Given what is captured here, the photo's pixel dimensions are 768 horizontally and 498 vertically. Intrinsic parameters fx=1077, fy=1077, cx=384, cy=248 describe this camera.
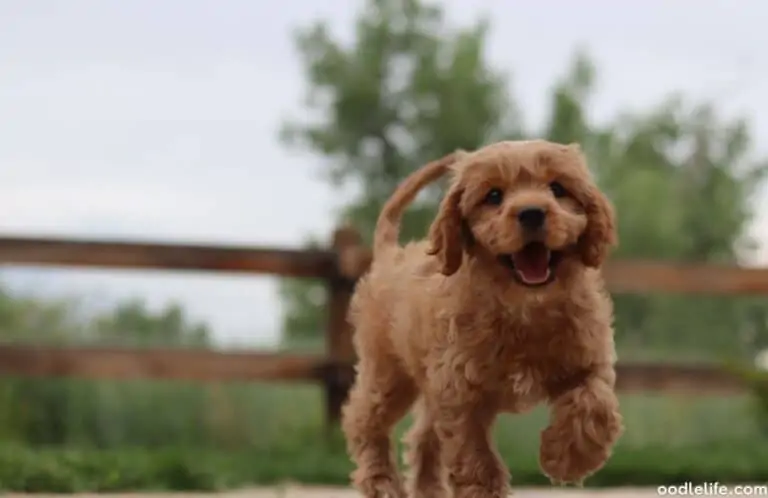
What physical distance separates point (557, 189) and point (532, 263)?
149mm

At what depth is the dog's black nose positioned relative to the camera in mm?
1702

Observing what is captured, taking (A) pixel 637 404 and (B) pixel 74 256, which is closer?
(B) pixel 74 256

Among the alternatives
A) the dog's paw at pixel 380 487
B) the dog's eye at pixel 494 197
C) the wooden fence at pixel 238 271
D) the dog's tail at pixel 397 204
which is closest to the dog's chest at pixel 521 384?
the dog's eye at pixel 494 197

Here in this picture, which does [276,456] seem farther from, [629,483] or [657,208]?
[657,208]

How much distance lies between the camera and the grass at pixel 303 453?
140 inches

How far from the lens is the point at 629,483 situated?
158 inches

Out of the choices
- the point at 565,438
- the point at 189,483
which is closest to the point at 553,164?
the point at 565,438

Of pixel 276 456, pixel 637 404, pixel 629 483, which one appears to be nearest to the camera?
pixel 629 483

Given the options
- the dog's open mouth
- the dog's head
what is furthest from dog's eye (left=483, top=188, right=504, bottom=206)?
the dog's open mouth

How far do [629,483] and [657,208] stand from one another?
2153 mm

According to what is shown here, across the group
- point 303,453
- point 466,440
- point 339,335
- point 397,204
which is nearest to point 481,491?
point 466,440

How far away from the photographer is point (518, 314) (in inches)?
73.5

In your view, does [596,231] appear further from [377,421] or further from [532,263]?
[377,421]

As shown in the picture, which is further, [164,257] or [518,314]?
[164,257]
